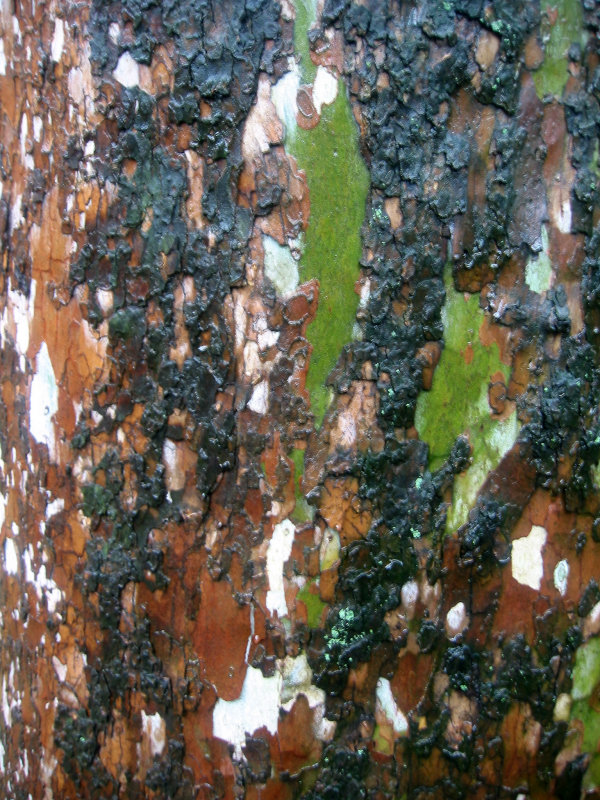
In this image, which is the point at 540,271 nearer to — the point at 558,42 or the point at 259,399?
the point at 558,42

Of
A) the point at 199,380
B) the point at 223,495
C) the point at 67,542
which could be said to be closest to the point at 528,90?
the point at 199,380

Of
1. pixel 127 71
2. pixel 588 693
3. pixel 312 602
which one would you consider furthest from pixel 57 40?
pixel 588 693

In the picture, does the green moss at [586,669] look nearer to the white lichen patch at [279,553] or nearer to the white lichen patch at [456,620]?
the white lichen patch at [456,620]

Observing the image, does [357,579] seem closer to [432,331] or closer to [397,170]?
[432,331]

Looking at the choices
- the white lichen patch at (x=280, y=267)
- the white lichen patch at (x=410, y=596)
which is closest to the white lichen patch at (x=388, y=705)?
the white lichen patch at (x=410, y=596)

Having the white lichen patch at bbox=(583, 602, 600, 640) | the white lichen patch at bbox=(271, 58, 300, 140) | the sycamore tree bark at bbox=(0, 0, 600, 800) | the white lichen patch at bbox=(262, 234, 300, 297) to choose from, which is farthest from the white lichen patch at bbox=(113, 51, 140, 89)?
the white lichen patch at bbox=(583, 602, 600, 640)

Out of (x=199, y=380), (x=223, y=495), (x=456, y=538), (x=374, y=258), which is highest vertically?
(x=374, y=258)
